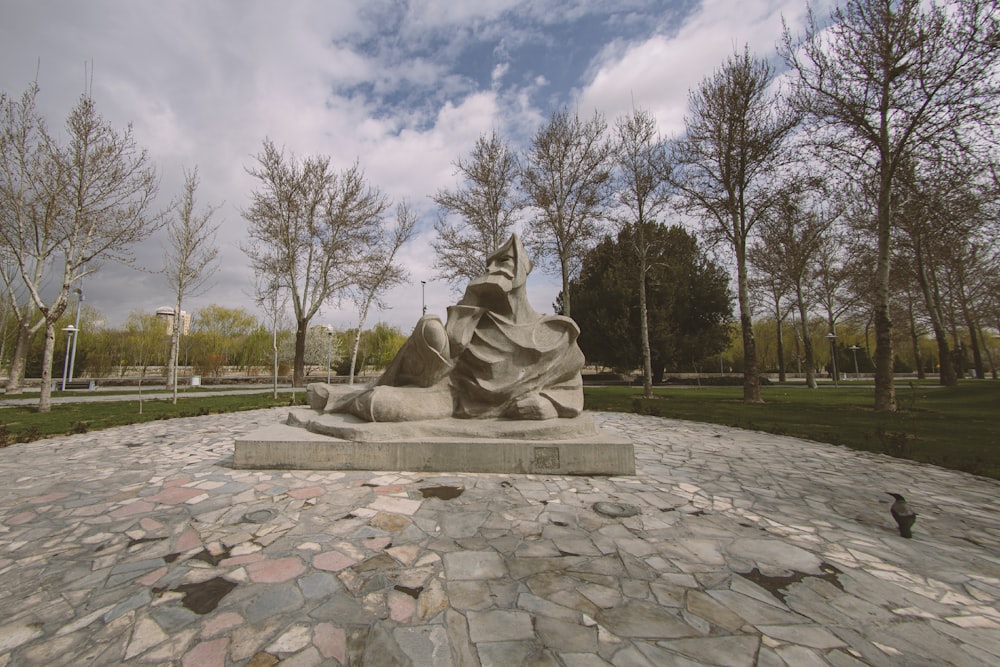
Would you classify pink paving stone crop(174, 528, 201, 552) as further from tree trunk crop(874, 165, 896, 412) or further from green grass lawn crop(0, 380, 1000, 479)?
tree trunk crop(874, 165, 896, 412)

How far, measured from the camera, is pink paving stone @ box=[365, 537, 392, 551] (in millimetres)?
2699

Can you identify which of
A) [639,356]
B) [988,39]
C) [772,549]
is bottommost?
[772,549]

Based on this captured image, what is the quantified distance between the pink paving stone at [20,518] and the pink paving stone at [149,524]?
0.90 metres

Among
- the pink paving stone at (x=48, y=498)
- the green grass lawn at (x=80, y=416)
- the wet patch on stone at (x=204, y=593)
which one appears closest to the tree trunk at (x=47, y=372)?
the green grass lawn at (x=80, y=416)

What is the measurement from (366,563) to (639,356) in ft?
78.4

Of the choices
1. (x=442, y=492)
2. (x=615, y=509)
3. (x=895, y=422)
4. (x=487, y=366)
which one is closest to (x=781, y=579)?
(x=615, y=509)

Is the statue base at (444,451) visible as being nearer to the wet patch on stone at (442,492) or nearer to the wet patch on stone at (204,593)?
the wet patch on stone at (442,492)

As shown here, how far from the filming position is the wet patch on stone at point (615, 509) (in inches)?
130

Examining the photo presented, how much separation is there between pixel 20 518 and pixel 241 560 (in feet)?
7.53

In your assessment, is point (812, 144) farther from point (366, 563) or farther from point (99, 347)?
point (99, 347)

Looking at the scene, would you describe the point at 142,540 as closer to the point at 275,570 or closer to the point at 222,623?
the point at 275,570

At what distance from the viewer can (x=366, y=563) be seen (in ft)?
8.16

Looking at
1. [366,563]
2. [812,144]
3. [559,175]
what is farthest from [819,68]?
[366,563]

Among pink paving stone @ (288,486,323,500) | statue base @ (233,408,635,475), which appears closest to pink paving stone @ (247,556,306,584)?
pink paving stone @ (288,486,323,500)
